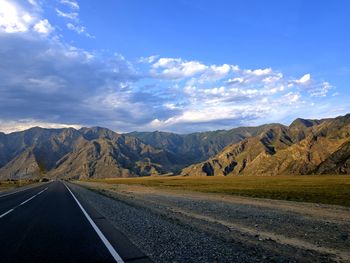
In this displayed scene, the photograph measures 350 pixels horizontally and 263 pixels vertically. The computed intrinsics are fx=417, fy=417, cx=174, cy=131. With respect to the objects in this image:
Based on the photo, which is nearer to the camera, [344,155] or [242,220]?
[242,220]

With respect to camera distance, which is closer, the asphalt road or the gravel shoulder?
the asphalt road

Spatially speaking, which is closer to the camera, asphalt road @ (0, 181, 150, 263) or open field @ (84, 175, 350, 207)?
asphalt road @ (0, 181, 150, 263)

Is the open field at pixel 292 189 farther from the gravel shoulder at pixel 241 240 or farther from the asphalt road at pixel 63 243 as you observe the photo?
the asphalt road at pixel 63 243

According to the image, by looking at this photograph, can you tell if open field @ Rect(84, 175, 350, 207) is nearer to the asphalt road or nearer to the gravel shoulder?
the gravel shoulder

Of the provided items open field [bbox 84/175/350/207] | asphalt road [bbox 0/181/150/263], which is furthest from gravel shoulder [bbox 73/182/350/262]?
open field [bbox 84/175/350/207]

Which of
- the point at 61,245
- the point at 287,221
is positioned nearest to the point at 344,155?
the point at 287,221

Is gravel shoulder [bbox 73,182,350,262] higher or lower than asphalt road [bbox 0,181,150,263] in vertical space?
lower

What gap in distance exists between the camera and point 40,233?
1452 cm

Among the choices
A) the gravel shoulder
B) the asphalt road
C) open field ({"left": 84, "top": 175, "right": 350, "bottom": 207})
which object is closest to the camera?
the asphalt road

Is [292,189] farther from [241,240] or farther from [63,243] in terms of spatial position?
[63,243]

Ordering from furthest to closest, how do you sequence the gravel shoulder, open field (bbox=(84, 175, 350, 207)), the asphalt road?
open field (bbox=(84, 175, 350, 207))
the gravel shoulder
the asphalt road

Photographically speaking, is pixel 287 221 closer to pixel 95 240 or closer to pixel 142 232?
pixel 142 232

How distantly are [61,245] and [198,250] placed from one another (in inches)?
155

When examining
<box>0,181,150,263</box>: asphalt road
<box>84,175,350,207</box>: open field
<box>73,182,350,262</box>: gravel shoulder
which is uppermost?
<box>0,181,150,263</box>: asphalt road
